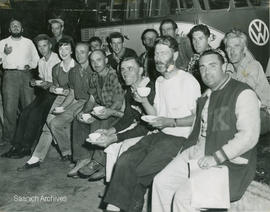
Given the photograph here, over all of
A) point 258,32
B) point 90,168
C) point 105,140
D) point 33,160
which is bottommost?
point 33,160

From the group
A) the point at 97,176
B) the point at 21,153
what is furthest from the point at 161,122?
the point at 21,153

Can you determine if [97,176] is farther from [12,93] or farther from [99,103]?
[12,93]

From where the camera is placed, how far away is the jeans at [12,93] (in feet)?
19.2

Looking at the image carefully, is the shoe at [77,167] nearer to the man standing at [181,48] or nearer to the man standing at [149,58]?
the man standing at [149,58]

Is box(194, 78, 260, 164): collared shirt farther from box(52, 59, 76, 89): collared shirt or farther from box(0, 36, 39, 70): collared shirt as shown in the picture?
box(0, 36, 39, 70): collared shirt

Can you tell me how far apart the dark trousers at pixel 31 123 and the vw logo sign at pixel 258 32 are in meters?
3.41

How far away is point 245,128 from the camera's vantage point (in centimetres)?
248

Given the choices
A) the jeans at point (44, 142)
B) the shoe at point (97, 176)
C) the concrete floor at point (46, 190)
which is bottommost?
the concrete floor at point (46, 190)

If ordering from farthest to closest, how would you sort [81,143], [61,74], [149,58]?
[149,58], [61,74], [81,143]

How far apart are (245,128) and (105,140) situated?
1.50 metres

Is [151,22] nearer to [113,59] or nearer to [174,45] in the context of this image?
[113,59]

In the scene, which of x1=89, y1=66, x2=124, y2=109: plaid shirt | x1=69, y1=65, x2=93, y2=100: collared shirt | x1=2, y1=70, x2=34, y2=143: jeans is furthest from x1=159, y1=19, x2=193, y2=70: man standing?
x1=2, y1=70, x2=34, y2=143: jeans

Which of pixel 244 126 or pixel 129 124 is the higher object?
pixel 244 126

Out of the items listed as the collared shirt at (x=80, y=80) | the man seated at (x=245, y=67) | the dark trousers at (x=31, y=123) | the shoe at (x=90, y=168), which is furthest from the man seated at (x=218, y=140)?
the dark trousers at (x=31, y=123)
